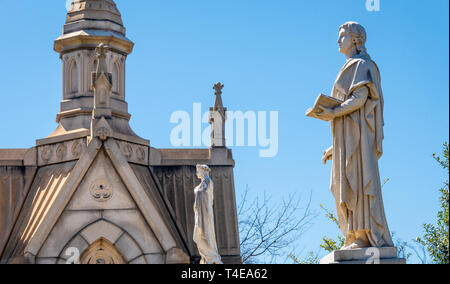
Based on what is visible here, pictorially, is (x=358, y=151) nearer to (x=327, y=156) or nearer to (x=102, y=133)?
(x=327, y=156)

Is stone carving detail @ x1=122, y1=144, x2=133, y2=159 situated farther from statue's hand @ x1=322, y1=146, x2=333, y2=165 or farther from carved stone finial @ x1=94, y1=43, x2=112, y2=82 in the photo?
statue's hand @ x1=322, y1=146, x2=333, y2=165

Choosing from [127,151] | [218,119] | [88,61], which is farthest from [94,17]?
[218,119]

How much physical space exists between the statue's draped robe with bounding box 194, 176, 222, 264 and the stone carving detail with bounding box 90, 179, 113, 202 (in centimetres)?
585

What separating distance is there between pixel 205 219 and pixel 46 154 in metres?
8.06

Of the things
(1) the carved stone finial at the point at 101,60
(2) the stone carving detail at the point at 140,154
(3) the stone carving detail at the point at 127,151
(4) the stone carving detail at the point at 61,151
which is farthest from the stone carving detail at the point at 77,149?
(1) the carved stone finial at the point at 101,60

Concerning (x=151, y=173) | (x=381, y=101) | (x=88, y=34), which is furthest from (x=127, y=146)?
(x=381, y=101)

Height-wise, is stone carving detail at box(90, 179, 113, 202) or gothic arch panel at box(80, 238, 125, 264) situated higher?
stone carving detail at box(90, 179, 113, 202)

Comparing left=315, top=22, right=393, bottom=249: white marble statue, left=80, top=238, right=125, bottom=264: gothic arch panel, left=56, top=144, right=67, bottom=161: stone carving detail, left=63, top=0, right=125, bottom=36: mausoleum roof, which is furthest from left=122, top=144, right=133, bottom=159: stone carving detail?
left=315, top=22, right=393, bottom=249: white marble statue

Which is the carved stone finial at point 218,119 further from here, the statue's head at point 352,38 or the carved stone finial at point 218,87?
the statue's head at point 352,38

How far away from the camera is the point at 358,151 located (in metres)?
11.6

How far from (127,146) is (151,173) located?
3.67 ft

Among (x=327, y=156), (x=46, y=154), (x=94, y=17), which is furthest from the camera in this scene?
(x=94, y=17)

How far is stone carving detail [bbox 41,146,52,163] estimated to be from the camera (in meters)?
29.4

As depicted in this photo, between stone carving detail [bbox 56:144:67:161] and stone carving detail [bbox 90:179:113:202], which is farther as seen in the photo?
stone carving detail [bbox 56:144:67:161]
